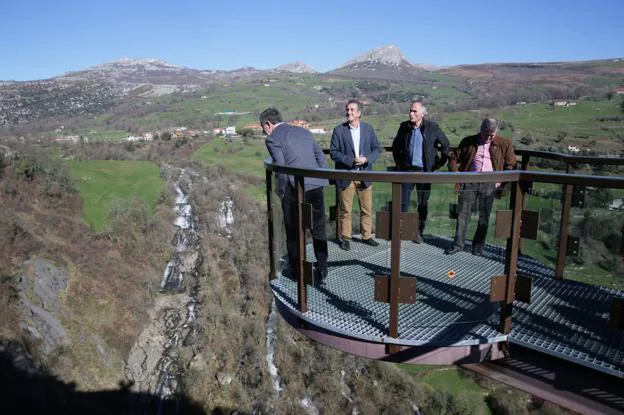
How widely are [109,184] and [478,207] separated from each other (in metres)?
58.5

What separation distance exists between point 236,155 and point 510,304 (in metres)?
76.3

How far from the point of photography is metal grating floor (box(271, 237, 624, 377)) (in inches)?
131

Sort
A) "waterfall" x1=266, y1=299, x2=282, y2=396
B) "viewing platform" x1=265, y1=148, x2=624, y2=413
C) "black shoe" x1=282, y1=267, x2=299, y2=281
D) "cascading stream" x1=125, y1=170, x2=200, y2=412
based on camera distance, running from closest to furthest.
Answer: "viewing platform" x1=265, y1=148, x2=624, y2=413 → "black shoe" x1=282, y1=267, x2=299, y2=281 → "cascading stream" x1=125, y1=170, x2=200, y2=412 → "waterfall" x1=266, y1=299, x2=282, y2=396

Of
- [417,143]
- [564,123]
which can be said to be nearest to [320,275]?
[417,143]

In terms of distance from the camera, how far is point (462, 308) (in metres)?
3.82

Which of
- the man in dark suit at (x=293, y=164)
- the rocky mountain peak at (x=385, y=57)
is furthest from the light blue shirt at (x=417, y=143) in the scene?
the rocky mountain peak at (x=385, y=57)

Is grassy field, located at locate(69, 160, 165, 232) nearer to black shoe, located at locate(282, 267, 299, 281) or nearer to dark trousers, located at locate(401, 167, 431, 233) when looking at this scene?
black shoe, located at locate(282, 267, 299, 281)

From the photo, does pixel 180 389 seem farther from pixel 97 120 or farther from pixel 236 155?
pixel 97 120

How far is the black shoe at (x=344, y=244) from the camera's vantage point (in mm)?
5469

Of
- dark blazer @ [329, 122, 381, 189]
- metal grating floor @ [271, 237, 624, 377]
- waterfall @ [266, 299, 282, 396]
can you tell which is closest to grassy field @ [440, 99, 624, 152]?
waterfall @ [266, 299, 282, 396]

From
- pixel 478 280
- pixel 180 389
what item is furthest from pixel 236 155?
pixel 478 280

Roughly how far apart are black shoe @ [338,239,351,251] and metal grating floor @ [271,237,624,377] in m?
0.45

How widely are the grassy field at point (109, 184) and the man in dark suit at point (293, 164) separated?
150ft

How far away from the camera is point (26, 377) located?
28.2 metres
